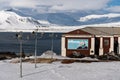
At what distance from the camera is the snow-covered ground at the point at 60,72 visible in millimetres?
39750

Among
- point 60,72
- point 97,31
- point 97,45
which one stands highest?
point 97,31

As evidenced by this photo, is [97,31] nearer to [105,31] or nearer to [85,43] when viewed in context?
[105,31]

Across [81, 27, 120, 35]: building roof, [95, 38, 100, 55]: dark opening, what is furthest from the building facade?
[81, 27, 120, 35]: building roof

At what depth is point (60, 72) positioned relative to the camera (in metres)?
43.7

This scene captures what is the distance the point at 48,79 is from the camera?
38438 millimetres

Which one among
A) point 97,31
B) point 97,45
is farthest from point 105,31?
point 97,45

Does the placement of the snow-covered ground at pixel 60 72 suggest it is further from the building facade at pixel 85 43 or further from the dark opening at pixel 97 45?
the dark opening at pixel 97 45

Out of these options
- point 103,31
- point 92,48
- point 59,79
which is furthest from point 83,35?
point 59,79

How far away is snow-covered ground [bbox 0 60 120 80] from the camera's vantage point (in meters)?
39.8

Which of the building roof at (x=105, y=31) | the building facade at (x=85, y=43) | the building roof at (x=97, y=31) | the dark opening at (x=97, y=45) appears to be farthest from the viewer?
the building roof at (x=105, y=31)

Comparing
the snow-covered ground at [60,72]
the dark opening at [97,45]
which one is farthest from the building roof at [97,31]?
the snow-covered ground at [60,72]

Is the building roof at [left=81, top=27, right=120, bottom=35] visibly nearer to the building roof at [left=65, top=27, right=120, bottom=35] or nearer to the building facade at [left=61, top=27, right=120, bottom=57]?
the building roof at [left=65, top=27, right=120, bottom=35]

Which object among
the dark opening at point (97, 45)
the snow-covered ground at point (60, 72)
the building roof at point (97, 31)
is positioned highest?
the building roof at point (97, 31)

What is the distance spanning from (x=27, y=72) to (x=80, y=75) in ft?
21.4
